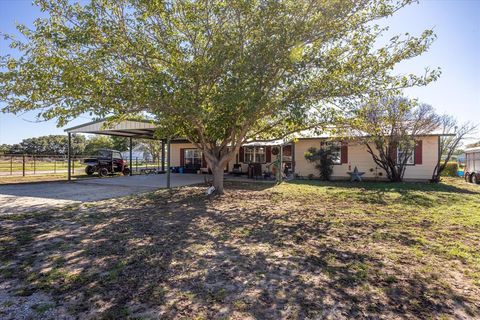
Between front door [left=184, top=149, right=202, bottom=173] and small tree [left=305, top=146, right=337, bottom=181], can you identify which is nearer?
small tree [left=305, top=146, right=337, bottom=181]

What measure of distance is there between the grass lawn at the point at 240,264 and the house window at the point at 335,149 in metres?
8.86

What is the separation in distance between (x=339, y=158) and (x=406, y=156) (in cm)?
336

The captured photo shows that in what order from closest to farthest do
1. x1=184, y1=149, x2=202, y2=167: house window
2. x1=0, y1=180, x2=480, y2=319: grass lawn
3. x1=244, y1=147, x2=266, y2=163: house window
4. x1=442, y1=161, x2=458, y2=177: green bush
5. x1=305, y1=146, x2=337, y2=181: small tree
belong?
1. x1=0, y1=180, x2=480, y2=319: grass lawn
2. x1=305, y1=146, x2=337, y2=181: small tree
3. x1=244, y1=147, x2=266, y2=163: house window
4. x1=442, y1=161, x2=458, y2=177: green bush
5. x1=184, y1=149, x2=202, y2=167: house window

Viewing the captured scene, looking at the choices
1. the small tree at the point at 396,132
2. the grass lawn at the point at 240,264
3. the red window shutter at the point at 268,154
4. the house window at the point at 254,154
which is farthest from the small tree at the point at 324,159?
the grass lawn at the point at 240,264

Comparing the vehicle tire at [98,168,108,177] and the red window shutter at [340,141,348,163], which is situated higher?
the red window shutter at [340,141,348,163]

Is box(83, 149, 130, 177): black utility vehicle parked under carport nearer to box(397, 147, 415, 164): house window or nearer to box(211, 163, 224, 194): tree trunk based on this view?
box(211, 163, 224, 194): tree trunk

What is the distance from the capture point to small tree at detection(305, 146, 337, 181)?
1582 cm

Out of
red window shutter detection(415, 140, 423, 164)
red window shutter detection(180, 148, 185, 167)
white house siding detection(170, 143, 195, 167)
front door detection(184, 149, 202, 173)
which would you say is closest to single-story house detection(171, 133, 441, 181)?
red window shutter detection(415, 140, 423, 164)

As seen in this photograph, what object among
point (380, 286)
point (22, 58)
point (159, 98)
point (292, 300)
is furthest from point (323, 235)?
point (22, 58)

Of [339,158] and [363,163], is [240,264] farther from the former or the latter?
[363,163]

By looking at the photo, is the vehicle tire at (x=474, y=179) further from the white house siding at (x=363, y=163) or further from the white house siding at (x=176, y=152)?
the white house siding at (x=176, y=152)

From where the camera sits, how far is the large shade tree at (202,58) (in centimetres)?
682

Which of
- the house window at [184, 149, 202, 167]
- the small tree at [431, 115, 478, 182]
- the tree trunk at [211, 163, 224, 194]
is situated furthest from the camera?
the house window at [184, 149, 202, 167]

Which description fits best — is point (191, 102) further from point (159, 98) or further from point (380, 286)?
point (380, 286)
